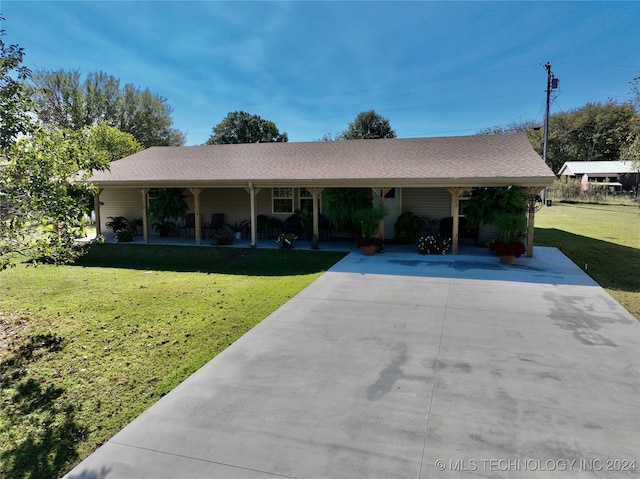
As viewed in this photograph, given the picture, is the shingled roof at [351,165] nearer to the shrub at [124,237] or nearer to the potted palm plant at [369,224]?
the potted palm plant at [369,224]

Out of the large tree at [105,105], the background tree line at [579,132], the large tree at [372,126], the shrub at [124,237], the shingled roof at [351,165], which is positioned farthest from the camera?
the background tree line at [579,132]

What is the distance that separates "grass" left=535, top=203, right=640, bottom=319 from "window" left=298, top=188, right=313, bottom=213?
26.2ft

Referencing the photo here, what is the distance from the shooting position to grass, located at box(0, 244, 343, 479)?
3055mm

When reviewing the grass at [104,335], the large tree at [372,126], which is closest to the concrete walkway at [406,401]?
the grass at [104,335]

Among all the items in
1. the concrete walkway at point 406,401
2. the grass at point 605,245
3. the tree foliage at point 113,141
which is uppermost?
the tree foliage at point 113,141

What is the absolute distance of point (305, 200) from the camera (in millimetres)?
13703

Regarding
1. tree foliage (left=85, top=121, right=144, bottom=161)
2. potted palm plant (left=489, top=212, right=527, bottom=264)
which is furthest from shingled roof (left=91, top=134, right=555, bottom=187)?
tree foliage (left=85, top=121, right=144, bottom=161)

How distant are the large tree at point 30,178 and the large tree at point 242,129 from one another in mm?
39954

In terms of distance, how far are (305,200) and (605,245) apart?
995 cm

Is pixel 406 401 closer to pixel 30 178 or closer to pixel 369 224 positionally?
pixel 30 178

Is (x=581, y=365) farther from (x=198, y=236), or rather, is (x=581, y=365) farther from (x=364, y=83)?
(x=364, y=83)

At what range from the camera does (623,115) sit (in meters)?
41.8

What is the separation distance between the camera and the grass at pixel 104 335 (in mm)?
3055

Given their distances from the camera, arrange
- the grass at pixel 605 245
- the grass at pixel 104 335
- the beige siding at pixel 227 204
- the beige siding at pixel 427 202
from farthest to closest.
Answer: the beige siding at pixel 227 204, the beige siding at pixel 427 202, the grass at pixel 605 245, the grass at pixel 104 335
